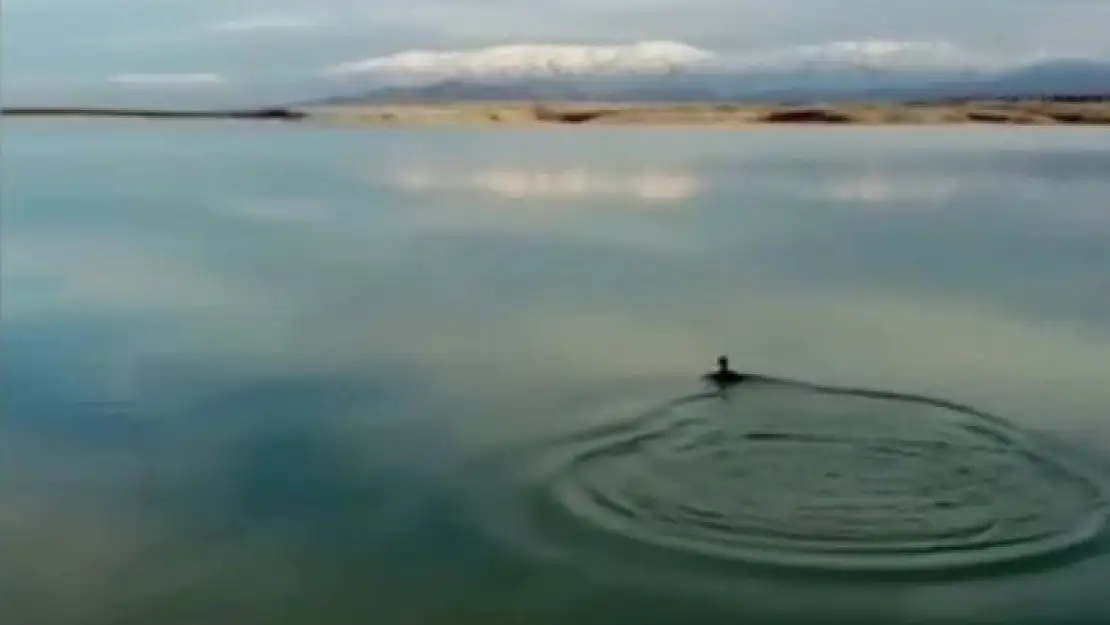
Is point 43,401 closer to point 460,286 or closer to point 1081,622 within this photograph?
point 460,286

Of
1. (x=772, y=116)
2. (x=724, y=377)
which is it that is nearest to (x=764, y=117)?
(x=772, y=116)

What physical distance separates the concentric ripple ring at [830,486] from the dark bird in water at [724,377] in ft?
1.88

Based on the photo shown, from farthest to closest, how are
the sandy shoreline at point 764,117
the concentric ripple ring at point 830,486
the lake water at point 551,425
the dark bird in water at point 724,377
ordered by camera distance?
the sandy shoreline at point 764,117
the dark bird in water at point 724,377
the concentric ripple ring at point 830,486
the lake water at point 551,425

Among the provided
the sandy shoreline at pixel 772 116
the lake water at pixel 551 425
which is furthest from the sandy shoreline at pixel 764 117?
the lake water at pixel 551 425

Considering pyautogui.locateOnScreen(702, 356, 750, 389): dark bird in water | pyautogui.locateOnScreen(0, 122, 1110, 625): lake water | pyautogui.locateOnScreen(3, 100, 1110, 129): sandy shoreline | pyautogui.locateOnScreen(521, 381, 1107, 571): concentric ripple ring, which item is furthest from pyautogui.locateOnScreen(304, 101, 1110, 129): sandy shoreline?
pyautogui.locateOnScreen(521, 381, 1107, 571): concentric ripple ring

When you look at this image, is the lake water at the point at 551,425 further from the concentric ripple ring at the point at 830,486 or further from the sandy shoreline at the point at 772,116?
the sandy shoreline at the point at 772,116

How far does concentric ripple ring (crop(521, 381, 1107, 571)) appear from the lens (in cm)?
963

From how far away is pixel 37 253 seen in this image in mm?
23312

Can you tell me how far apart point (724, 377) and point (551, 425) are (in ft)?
7.31

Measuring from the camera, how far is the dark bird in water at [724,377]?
1394 centimetres

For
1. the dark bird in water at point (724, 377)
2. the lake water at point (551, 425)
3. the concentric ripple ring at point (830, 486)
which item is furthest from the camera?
the dark bird in water at point (724, 377)

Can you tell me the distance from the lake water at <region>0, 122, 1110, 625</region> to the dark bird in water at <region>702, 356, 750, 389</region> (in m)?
0.18

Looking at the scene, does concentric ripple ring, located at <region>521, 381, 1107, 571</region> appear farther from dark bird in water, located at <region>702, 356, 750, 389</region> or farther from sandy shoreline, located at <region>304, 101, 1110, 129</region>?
sandy shoreline, located at <region>304, 101, 1110, 129</region>

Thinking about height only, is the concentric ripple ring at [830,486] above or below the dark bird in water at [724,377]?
below
